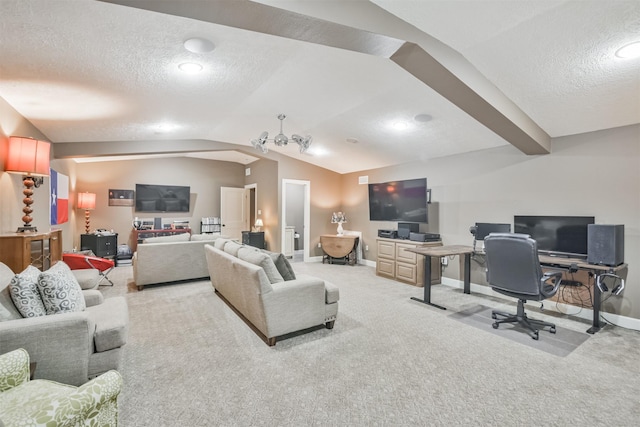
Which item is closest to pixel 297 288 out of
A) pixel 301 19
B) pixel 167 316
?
pixel 167 316

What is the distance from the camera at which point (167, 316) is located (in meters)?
3.48

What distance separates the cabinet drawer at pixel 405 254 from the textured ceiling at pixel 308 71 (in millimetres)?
1742

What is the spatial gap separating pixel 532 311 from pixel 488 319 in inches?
31.5

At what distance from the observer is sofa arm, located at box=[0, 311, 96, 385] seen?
1.73 m

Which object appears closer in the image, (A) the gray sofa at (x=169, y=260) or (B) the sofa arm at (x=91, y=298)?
(B) the sofa arm at (x=91, y=298)

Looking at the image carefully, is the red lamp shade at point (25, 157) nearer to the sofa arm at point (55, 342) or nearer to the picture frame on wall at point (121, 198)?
the sofa arm at point (55, 342)

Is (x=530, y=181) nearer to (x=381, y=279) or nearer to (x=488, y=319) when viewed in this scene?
(x=488, y=319)

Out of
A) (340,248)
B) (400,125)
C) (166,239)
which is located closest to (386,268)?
(340,248)

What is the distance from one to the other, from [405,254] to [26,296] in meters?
4.73

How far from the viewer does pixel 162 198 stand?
25.6 ft

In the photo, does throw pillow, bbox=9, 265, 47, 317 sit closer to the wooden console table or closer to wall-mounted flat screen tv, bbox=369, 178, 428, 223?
wall-mounted flat screen tv, bbox=369, 178, 428, 223

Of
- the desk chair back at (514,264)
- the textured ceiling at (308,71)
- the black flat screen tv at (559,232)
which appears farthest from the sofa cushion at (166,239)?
the black flat screen tv at (559,232)

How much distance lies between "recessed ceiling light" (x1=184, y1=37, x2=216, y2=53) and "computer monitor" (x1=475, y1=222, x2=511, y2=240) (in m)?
4.13

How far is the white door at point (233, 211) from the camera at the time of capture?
859 cm
